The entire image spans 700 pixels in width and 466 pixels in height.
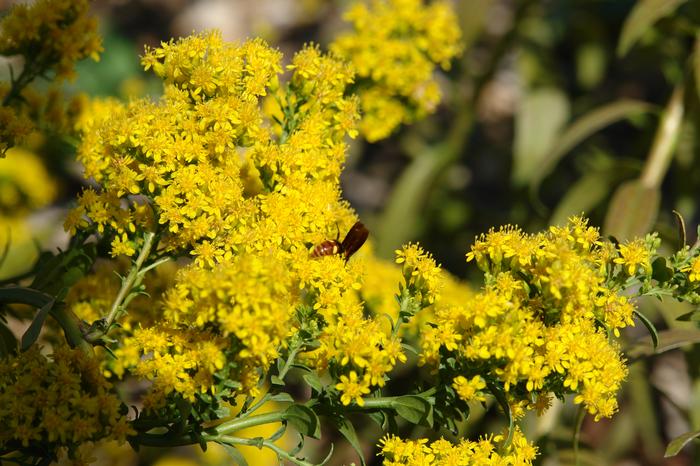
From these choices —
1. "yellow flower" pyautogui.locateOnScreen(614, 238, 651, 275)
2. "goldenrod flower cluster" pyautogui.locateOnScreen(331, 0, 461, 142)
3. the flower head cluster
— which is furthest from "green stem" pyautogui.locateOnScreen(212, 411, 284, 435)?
"goldenrod flower cluster" pyautogui.locateOnScreen(331, 0, 461, 142)

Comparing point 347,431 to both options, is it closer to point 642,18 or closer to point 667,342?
point 667,342

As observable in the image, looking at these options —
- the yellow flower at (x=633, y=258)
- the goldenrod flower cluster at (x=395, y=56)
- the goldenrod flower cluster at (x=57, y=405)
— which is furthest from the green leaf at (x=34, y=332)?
the goldenrod flower cluster at (x=395, y=56)

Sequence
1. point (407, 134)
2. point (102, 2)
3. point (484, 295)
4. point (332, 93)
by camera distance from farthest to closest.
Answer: point (102, 2) → point (407, 134) → point (332, 93) → point (484, 295)

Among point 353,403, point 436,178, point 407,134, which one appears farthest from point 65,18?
point 407,134

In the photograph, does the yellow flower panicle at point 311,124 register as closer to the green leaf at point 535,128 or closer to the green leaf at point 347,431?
the green leaf at point 347,431

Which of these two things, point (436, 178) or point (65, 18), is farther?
point (436, 178)

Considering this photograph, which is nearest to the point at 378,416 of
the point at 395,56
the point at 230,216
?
the point at 230,216

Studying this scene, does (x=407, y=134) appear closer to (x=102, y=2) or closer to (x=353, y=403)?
(x=102, y=2)
